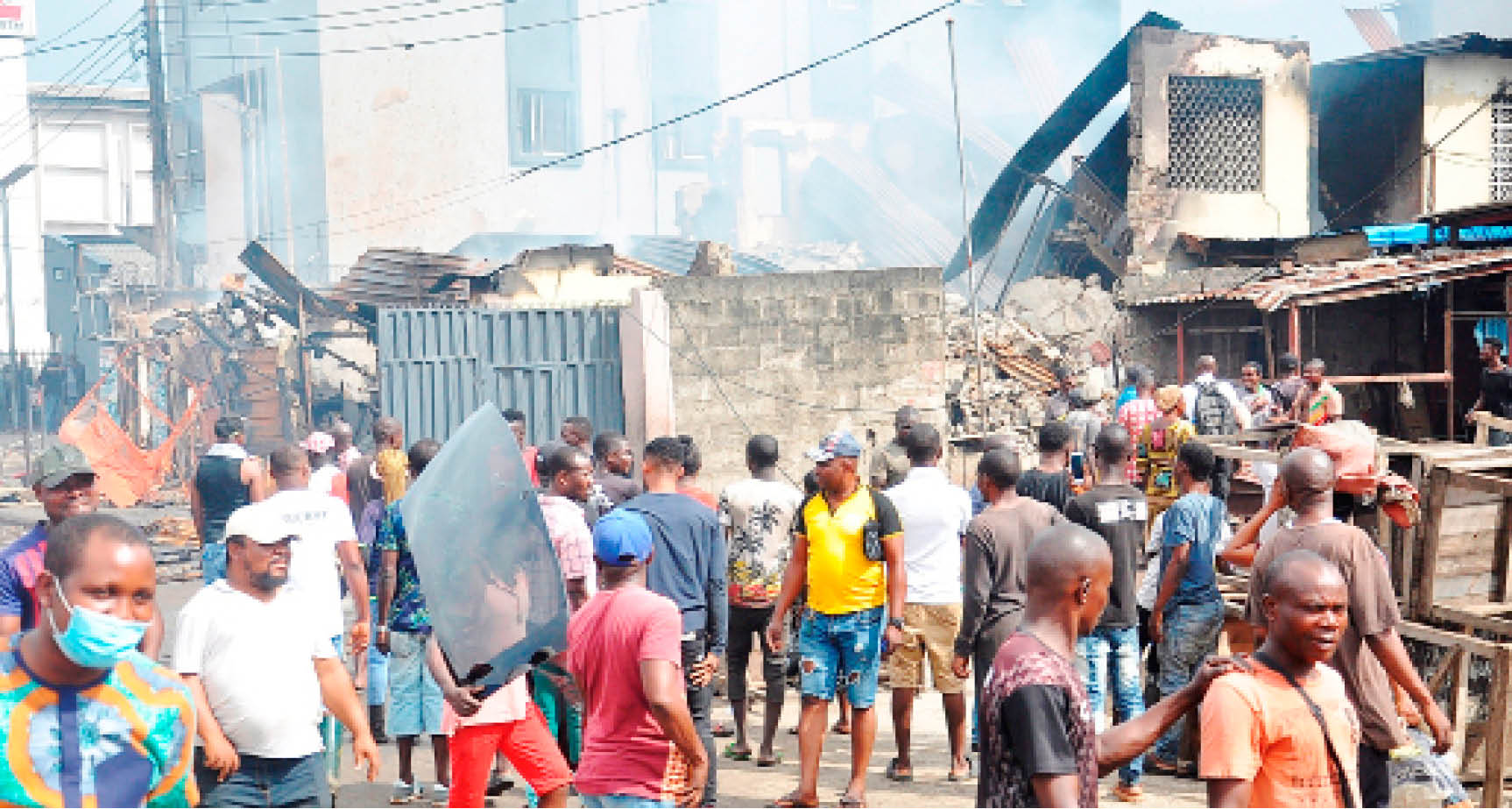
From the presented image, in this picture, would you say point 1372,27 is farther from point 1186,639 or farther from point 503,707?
point 503,707

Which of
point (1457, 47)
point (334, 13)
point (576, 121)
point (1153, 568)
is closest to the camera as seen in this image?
point (1153, 568)

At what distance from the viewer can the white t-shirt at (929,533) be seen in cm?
739

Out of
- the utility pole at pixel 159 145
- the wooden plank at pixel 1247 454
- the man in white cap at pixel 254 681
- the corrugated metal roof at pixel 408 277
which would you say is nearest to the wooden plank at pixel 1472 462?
the wooden plank at pixel 1247 454

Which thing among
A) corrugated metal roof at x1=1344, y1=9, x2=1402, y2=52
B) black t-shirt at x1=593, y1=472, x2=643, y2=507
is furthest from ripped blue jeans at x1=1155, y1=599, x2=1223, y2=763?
corrugated metal roof at x1=1344, y1=9, x2=1402, y2=52

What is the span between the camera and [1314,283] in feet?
50.9

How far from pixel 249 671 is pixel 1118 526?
4072 millimetres

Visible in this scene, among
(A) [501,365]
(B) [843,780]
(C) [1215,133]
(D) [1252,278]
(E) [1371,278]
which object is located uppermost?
(C) [1215,133]

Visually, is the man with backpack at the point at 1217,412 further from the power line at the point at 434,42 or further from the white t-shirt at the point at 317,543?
the power line at the point at 434,42

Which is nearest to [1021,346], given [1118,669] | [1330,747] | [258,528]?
[1118,669]

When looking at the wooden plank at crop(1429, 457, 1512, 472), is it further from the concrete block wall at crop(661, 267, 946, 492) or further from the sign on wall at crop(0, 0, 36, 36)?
the sign on wall at crop(0, 0, 36, 36)

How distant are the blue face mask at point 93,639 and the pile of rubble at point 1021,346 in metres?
12.6

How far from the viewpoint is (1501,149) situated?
23.7 metres

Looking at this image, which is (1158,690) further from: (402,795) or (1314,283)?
(1314,283)

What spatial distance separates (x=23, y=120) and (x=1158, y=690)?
155 feet
